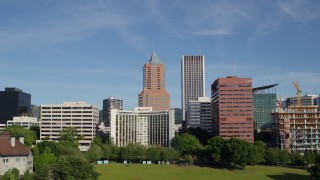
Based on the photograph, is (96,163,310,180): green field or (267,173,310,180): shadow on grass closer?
(96,163,310,180): green field

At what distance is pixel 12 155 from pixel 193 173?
194 feet

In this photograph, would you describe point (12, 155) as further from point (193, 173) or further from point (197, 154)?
point (197, 154)

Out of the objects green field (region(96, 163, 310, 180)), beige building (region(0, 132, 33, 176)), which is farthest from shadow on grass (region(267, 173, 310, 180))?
beige building (region(0, 132, 33, 176))

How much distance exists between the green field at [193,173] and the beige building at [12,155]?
2338 centimetres

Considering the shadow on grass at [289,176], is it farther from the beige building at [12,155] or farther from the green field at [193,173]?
the beige building at [12,155]

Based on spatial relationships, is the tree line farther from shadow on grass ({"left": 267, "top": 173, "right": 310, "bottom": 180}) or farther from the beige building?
the beige building

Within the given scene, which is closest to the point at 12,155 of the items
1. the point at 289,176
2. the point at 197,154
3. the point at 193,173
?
the point at 193,173

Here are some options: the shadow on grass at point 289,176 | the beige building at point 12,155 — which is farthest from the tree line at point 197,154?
the beige building at point 12,155

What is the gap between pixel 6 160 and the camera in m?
103

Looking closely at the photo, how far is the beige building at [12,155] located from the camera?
103 meters

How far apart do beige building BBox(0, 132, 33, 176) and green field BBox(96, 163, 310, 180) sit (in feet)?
76.7

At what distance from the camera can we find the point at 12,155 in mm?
103938

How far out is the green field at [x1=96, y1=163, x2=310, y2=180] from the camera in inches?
4980

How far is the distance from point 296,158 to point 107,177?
276 ft
